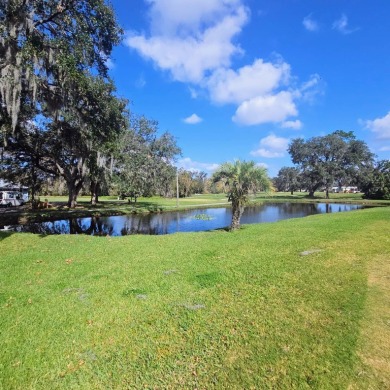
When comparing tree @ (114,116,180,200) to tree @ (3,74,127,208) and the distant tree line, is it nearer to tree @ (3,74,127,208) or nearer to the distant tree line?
tree @ (3,74,127,208)

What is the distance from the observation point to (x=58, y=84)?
440 inches

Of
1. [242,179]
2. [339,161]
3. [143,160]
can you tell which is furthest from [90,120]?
[339,161]

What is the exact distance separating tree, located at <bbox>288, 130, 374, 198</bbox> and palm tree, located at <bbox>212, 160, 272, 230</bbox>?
43973mm

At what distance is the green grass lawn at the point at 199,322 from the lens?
116 inches

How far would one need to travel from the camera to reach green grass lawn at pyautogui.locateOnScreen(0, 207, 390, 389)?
2939 mm

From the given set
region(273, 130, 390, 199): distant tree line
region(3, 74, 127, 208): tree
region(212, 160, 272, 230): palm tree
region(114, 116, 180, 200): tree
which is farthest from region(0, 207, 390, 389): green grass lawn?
region(273, 130, 390, 199): distant tree line

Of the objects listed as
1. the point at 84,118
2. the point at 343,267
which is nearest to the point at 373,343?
the point at 343,267

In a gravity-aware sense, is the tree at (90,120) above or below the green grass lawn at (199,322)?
above

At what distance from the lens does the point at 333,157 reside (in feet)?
177

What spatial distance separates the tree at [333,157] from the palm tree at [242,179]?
44.0 m

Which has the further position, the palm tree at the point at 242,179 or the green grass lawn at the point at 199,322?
the palm tree at the point at 242,179

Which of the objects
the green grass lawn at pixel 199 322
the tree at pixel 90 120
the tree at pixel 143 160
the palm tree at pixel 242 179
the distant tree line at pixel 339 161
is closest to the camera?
the green grass lawn at pixel 199 322

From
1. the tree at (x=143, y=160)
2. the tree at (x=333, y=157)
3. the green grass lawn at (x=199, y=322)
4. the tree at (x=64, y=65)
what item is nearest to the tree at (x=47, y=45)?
the tree at (x=64, y=65)

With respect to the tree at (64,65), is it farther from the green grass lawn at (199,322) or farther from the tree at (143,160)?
the tree at (143,160)
